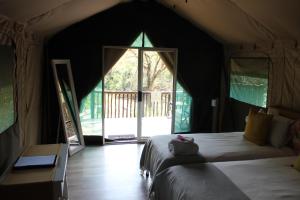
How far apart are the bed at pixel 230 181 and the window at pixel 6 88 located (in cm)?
144

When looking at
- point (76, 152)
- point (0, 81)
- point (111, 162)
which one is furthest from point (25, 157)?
point (76, 152)

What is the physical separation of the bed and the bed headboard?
0.75m

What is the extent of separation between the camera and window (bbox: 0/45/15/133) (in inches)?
82.8

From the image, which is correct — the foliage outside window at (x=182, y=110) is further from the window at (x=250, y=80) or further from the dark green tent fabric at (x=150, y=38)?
the window at (x=250, y=80)

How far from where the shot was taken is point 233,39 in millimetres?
4785

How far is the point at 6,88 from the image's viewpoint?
2.23m

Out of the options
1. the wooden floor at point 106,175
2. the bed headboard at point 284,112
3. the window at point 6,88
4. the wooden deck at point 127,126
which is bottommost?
the wooden floor at point 106,175

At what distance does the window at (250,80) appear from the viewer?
4.28 meters

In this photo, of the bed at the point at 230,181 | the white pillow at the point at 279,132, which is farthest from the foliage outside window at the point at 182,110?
the bed at the point at 230,181

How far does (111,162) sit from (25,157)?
1917 millimetres

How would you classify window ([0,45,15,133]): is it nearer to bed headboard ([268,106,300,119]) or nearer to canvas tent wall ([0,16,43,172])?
canvas tent wall ([0,16,43,172])

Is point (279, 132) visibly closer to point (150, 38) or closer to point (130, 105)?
point (150, 38)

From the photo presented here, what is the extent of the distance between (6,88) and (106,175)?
6.51ft

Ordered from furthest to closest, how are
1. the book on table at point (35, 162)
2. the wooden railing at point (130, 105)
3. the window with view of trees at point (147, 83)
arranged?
the wooden railing at point (130, 105)
the window with view of trees at point (147, 83)
the book on table at point (35, 162)
